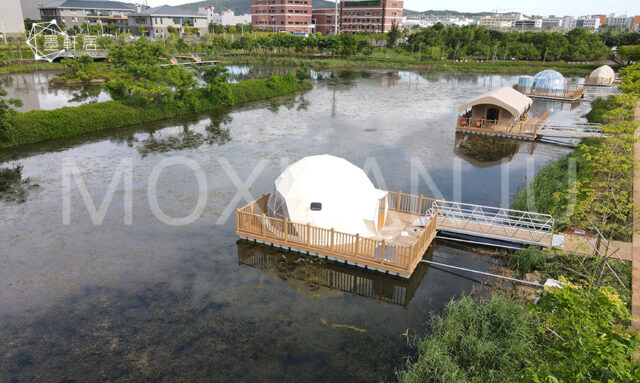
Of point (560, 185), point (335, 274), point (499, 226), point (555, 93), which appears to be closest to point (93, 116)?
point (335, 274)

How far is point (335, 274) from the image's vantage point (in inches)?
592

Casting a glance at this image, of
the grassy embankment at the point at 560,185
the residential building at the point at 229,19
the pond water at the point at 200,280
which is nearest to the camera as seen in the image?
the pond water at the point at 200,280

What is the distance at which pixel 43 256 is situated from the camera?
51.4 feet

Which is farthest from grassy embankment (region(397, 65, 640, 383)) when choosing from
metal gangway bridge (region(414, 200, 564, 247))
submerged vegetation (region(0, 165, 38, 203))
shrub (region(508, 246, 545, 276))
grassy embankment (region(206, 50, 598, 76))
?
grassy embankment (region(206, 50, 598, 76))

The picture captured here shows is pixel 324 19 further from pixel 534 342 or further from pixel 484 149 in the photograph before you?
pixel 534 342

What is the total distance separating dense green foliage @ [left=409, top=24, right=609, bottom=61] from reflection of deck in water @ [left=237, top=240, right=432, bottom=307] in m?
79.4

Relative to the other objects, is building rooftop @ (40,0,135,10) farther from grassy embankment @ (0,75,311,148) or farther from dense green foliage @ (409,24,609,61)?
grassy embankment @ (0,75,311,148)

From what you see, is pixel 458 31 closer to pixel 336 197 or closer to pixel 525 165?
pixel 525 165

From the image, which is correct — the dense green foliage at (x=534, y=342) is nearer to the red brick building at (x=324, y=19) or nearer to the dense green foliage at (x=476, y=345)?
the dense green foliage at (x=476, y=345)

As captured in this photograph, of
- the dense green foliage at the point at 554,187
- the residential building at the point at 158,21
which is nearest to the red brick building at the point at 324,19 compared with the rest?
the residential building at the point at 158,21

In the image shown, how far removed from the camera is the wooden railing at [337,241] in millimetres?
14594

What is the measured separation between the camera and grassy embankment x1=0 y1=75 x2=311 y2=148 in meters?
29.5

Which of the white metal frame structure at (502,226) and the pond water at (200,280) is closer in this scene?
the pond water at (200,280)

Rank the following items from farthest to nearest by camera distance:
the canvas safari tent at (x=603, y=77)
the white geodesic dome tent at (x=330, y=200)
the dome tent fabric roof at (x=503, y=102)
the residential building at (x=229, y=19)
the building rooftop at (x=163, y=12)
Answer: the residential building at (x=229, y=19)
the building rooftop at (x=163, y=12)
the canvas safari tent at (x=603, y=77)
the dome tent fabric roof at (x=503, y=102)
the white geodesic dome tent at (x=330, y=200)
